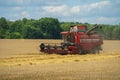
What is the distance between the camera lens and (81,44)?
32.2 metres

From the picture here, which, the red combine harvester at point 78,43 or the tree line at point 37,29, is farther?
the tree line at point 37,29

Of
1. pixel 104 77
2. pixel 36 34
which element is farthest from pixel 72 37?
pixel 36 34

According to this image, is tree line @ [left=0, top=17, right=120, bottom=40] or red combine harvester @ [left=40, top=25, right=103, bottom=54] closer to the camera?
red combine harvester @ [left=40, top=25, right=103, bottom=54]

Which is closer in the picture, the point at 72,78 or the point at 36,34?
the point at 72,78

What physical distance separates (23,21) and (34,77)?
343 feet

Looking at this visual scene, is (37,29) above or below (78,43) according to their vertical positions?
above

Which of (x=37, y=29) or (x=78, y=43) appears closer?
(x=78, y=43)

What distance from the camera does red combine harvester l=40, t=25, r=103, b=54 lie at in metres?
31.9

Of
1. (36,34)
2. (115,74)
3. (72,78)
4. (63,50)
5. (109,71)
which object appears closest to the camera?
(72,78)

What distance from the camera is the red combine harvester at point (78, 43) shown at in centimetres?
3192

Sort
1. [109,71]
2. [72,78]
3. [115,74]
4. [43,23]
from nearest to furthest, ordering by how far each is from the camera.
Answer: [72,78] < [115,74] < [109,71] < [43,23]

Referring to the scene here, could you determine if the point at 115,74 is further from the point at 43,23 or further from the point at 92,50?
the point at 43,23

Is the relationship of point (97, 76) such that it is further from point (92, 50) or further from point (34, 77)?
point (92, 50)

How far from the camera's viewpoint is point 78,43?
3209 centimetres
